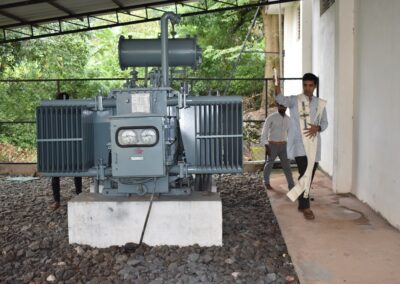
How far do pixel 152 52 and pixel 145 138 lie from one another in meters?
0.96

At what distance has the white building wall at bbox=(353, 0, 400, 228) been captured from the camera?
4.55 metres

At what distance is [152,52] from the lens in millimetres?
4266

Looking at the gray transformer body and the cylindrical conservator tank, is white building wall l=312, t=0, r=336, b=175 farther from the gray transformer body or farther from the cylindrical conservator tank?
the gray transformer body

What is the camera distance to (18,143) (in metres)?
13.7

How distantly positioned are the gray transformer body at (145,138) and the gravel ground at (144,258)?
2.06 ft

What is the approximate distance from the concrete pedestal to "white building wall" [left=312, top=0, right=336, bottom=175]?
150 inches

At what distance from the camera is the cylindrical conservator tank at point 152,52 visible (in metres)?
4.27

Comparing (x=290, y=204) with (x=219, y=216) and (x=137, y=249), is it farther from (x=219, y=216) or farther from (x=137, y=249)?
(x=137, y=249)

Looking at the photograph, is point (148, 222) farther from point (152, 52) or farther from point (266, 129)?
point (266, 129)

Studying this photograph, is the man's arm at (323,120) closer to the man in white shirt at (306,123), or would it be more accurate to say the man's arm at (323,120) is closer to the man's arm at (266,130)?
the man in white shirt at (306,123)

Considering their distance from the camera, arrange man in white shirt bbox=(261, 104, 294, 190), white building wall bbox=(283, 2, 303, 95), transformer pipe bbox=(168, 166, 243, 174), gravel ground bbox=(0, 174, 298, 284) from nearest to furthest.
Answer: gravel ground bbox=(0, 174, 298, 284) → transformer pipe bbox=(168, 166, 243, 174) → man in white shirt bbox=(261, 104, 294, 190) → white building wall bbox=(283, 2, 303, 95)

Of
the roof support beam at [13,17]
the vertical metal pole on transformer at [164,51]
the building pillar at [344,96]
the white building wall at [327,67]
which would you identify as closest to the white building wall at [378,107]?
the building pillar at [344,96]

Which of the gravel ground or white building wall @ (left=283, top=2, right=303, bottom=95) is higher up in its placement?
white building wall @ (left=283, top=2, right=303, bottom=95)

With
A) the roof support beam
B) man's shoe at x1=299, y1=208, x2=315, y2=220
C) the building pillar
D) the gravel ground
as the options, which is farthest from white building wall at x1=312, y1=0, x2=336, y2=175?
the roof support beam
